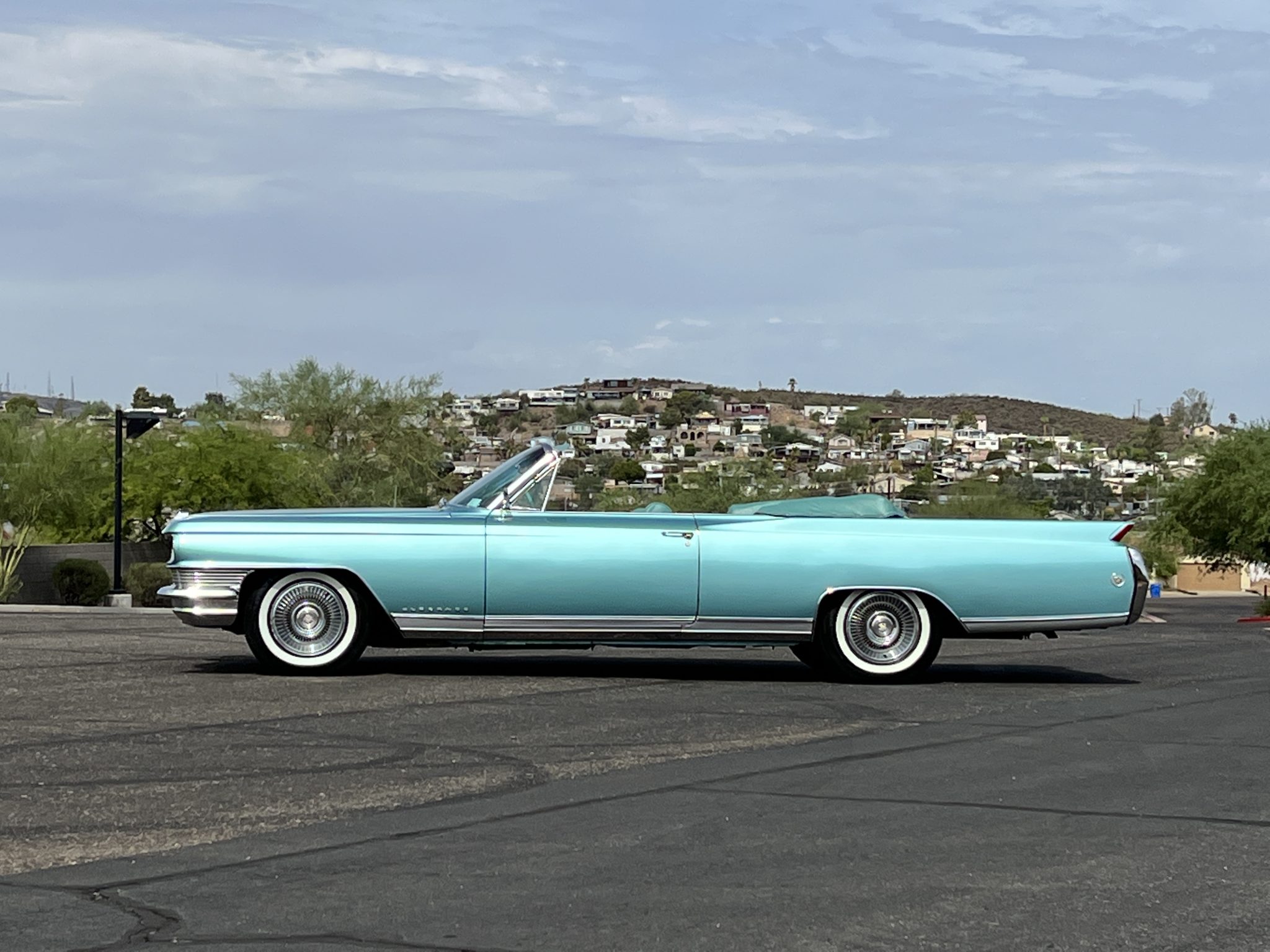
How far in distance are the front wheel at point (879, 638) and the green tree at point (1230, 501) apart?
45.1 meters

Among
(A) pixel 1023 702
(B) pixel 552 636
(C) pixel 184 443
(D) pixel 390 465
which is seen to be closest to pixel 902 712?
(A) pixel 1023 702

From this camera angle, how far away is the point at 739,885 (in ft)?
19.3

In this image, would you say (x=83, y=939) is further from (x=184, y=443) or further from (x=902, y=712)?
(x=184, y=443)

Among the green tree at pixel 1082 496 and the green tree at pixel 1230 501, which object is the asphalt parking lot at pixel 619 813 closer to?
the green tree at pixel 1230 501

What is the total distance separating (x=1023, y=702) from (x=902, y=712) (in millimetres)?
1224

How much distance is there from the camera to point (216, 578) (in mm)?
12164

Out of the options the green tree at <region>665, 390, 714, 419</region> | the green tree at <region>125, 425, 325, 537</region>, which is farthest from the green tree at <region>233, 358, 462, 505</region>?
the green tree at <region>665, 390, 714, 419</region>

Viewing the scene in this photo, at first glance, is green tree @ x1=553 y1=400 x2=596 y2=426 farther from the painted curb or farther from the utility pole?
the painted curb

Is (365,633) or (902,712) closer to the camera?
(902,712)

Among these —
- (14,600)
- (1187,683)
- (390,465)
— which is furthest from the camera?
(390,465)

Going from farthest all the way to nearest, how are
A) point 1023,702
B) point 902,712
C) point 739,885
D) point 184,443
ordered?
point 184,443 → point 1023,702 → point 902,712 → point 739,885

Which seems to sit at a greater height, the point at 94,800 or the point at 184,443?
the point at 184,443

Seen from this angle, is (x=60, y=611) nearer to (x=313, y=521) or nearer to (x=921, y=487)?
(x=313, y=521)

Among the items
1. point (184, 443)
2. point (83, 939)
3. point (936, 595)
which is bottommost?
point (83, 939)
